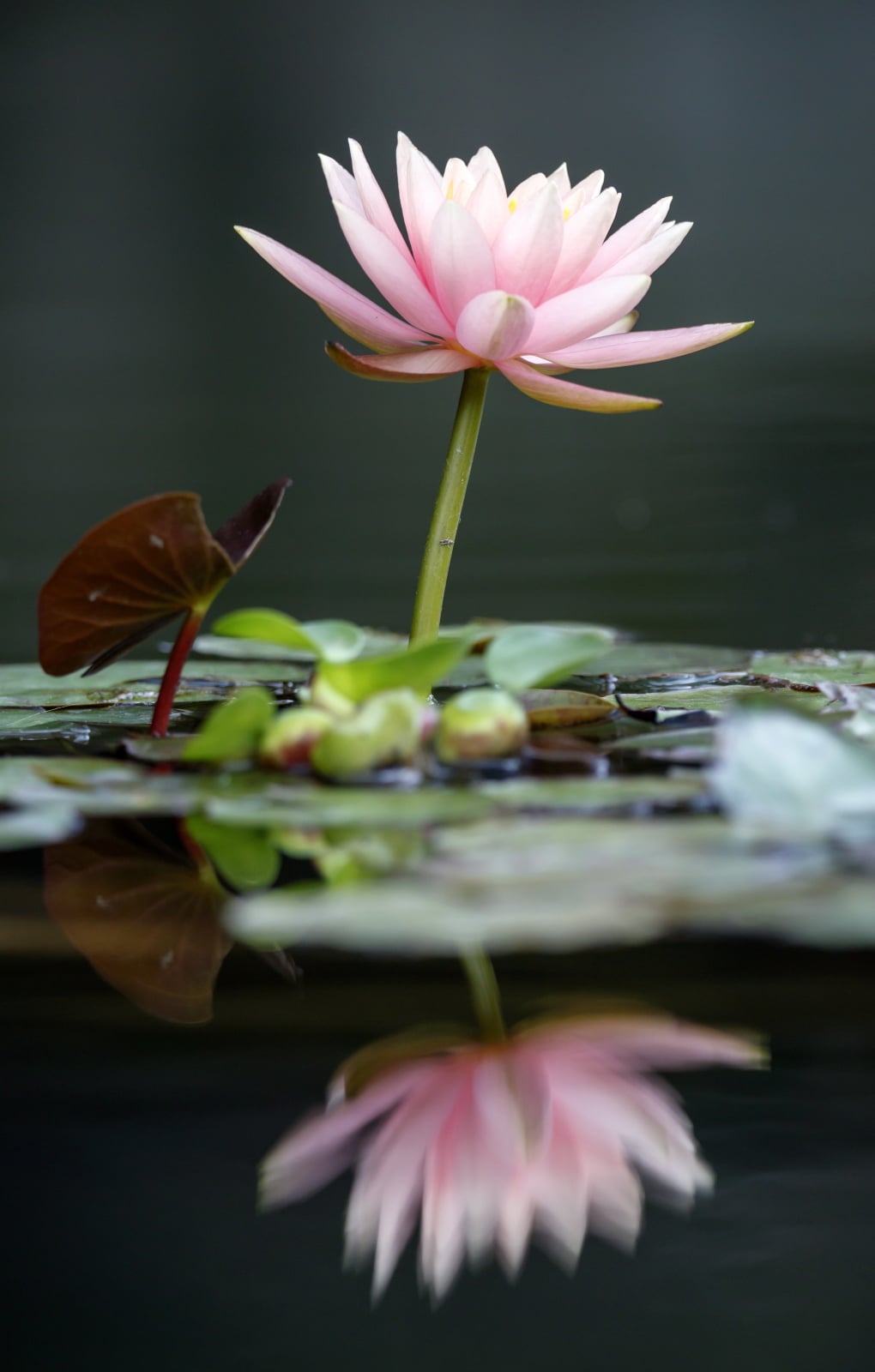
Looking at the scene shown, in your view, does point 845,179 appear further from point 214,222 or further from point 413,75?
point 214,222

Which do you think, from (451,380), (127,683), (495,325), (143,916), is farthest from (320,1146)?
(451,380)

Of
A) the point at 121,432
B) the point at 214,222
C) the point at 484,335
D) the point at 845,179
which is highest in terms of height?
the point at 845,179

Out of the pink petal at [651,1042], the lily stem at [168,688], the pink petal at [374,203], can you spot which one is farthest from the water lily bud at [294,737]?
the pink petal at [374,203]

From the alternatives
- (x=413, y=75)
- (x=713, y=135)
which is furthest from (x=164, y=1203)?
(x=713, y=135)

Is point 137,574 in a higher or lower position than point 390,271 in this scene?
lower

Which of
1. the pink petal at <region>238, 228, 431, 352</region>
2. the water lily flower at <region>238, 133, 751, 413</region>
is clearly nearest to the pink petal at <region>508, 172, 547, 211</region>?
the water lily flower at <region>238, 133, 751, 413</region>

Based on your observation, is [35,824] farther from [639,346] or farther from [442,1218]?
[639,346]
